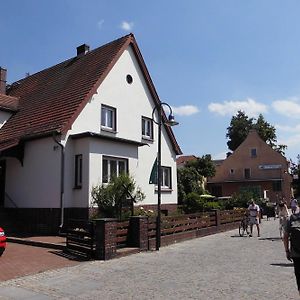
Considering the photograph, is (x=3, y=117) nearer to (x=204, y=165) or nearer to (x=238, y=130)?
(x=204, y=165)

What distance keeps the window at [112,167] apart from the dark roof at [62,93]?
224 centimetres

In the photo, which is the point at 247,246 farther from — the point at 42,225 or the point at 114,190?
the point at 42,225

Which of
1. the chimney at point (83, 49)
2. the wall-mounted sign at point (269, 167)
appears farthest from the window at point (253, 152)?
the chimney at point (83, 49)

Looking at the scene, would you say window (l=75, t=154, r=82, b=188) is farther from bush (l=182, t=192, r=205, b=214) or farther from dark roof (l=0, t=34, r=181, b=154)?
bush (l=182, t=192, r=205, b=214)

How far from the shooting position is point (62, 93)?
20453mm

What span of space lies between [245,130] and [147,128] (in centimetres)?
5505

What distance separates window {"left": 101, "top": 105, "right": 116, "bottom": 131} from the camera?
1978cm

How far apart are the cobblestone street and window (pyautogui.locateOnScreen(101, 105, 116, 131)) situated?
27.1 ft

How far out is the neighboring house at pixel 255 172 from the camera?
56406 millimetres

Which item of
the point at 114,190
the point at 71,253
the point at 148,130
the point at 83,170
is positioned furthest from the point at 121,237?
the point at 148,130

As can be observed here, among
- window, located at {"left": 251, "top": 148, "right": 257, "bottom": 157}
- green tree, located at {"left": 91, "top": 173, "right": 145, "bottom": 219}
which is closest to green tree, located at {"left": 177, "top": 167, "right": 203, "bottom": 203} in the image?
green tree, located at {"left": 91, "top": 173, "right": 145, "bottom": 219}

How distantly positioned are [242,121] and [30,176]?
61.9 meters

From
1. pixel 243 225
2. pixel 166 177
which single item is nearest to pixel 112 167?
pixel 166 177

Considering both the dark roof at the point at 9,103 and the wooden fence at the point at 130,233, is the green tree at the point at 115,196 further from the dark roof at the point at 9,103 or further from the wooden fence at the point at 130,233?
the dark roof at the point at 9,103
